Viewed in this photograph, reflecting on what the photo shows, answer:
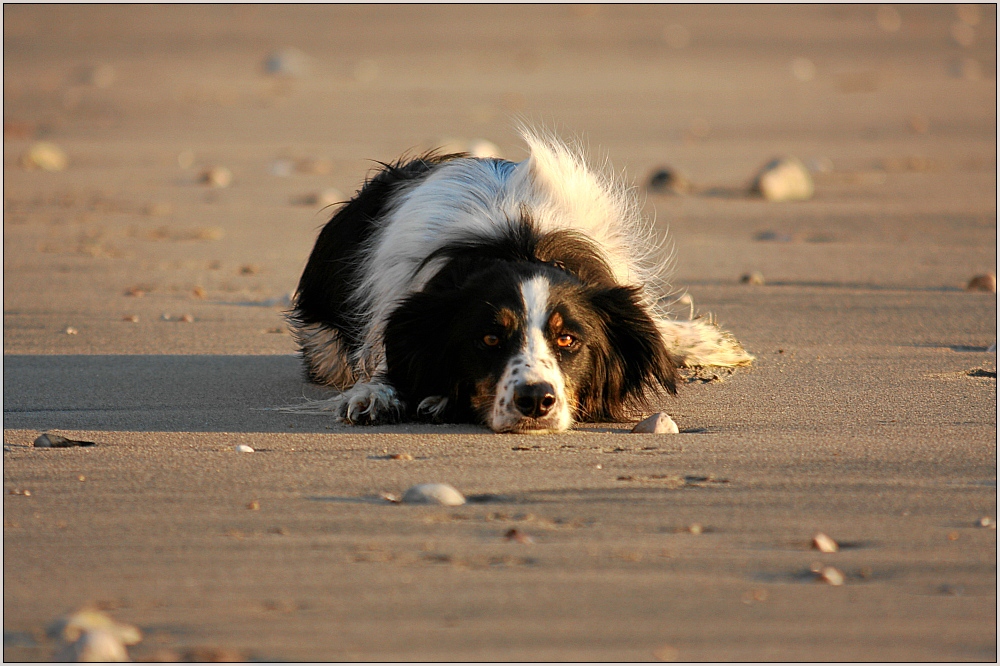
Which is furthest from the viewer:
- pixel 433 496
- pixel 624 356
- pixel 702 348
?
pixel 702 348

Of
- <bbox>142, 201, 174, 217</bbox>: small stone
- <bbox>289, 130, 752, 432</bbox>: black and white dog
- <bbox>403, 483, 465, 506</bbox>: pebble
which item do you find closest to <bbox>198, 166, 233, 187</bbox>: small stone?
<bbox>142, 201, 174, 217</bbox>: small stone

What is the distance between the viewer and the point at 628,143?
557 inches

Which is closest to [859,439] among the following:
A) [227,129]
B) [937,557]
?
[937,557]

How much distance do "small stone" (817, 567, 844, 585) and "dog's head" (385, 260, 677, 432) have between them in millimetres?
1459

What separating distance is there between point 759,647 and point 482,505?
1.07 meters

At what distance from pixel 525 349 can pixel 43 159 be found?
952cm

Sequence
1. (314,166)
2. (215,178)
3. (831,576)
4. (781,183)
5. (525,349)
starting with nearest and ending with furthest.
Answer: (831,576) < (525,349) < (781,183) < (215,178) < (314,166)

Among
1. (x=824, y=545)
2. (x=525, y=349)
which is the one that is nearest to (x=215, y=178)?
(x=525, y=349)

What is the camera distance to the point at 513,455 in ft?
13.3

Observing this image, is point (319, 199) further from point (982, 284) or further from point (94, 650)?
point (94, 650)

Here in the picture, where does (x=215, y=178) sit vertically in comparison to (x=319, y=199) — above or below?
above

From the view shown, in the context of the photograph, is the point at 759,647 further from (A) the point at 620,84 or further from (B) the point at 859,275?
(A) the point at 620,84

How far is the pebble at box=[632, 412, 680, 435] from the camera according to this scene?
4402 mm

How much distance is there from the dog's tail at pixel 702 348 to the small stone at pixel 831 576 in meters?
2.56
